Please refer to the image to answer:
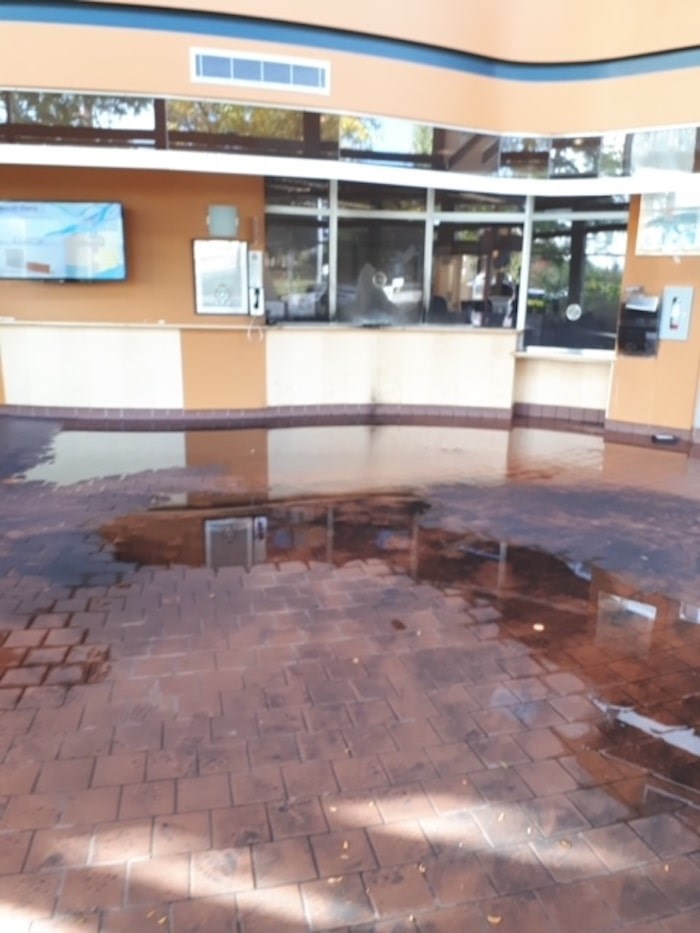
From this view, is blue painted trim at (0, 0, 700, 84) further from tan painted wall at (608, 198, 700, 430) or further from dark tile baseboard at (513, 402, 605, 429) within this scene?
dark tile baseboard at (513, 402, 605, 429)

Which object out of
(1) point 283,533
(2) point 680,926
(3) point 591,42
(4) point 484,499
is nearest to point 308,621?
(1) point 283,533

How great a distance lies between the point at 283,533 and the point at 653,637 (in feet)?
7.79

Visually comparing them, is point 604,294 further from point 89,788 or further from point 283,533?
point 89,788

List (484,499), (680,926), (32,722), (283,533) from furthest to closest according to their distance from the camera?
(484,499)
(283,533)
(32,722)
(680,926)

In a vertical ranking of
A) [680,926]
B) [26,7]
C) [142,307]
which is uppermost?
[26,7]

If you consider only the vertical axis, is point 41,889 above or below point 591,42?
below

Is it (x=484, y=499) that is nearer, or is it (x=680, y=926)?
(x=680, y=926)

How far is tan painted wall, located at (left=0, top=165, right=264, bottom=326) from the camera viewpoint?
8.01 meters

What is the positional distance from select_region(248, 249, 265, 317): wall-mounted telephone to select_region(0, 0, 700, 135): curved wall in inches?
64.0

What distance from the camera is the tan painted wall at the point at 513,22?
7.32 m

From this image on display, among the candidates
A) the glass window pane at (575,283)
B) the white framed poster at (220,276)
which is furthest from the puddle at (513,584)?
the glass window pane at (575,283)

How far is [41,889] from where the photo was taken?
2.15 metres

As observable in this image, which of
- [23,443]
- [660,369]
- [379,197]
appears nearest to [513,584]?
[660,369]

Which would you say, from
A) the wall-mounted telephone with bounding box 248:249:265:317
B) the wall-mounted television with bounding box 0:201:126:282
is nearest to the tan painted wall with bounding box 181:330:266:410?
the wall-mounted telephone with bounding box 248:249:265:317
